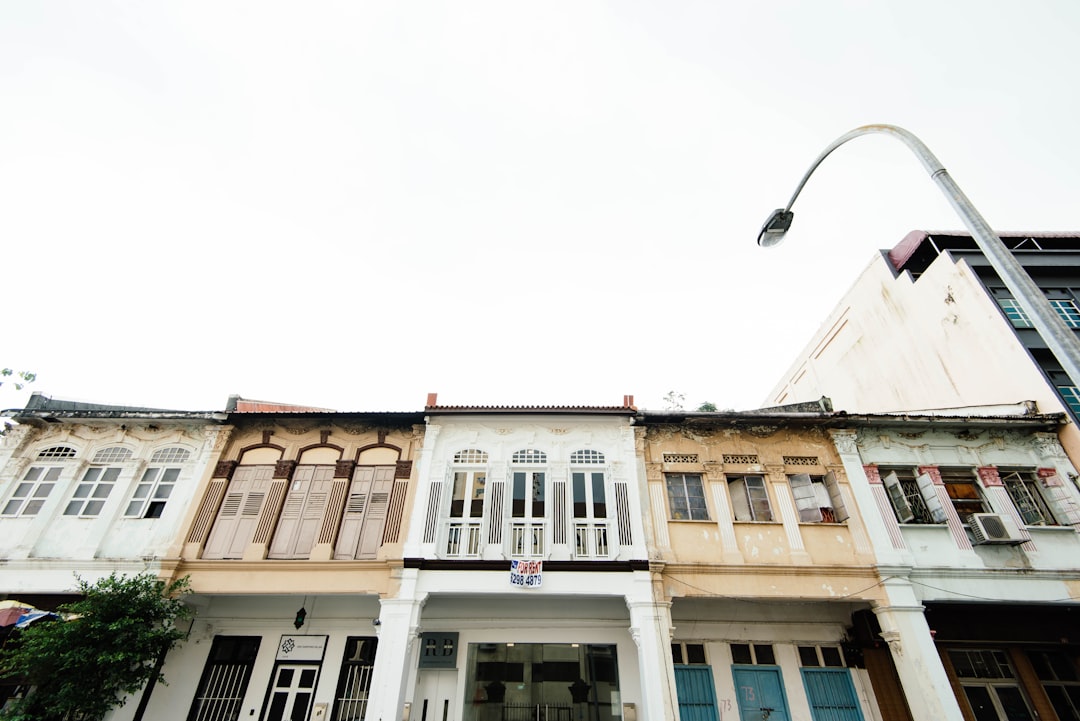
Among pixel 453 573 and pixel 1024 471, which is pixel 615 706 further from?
pixel 1024 471

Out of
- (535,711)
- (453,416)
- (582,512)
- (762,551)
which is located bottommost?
(535,711)

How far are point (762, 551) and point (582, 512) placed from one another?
4.25 meters

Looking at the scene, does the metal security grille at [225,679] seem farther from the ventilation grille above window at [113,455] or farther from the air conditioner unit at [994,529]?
the air conditioner unit at [994,529]

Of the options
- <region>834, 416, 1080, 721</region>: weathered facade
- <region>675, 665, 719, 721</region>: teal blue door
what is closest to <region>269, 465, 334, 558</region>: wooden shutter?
<region>675, 665, 719, 721</region>: teal blue door

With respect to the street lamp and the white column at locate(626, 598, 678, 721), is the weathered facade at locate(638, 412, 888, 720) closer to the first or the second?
the white column at locate(626, 598, 678, 721)

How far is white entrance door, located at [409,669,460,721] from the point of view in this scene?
37.5 feet

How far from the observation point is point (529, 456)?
1289 centimetres

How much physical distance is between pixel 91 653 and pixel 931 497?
18.7m

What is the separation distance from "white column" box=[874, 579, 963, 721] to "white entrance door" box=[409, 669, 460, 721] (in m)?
9.70

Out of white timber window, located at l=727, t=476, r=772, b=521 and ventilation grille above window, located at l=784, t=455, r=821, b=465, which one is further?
ventilation grille above window, located at l=784, t=455, r=821, b=465

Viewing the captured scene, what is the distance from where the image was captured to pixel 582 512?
476 inches

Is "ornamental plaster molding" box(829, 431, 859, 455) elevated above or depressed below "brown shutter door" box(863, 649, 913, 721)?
above

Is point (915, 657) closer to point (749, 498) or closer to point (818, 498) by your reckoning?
point (818, 498)

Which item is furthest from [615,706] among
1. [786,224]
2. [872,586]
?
[786,224]
